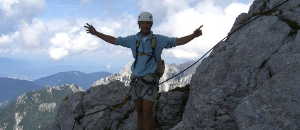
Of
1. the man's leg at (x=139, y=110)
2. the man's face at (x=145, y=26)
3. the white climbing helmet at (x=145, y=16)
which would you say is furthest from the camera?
the man's leg at (x=139, y=110)

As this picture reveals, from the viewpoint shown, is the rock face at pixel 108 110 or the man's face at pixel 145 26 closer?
the man's face at pixel 145 26

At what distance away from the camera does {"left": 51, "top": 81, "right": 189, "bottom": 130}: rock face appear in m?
20.4

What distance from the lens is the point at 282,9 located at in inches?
622

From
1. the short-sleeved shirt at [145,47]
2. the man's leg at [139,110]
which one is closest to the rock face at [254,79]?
the man's leg at [139,110]

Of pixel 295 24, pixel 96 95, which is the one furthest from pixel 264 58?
pixel 96 95

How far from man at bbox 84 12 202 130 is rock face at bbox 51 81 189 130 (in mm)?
5322

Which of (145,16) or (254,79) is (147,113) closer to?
(145,16)

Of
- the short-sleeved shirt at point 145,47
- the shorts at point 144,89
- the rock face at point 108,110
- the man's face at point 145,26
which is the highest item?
the man's face at point 145,26

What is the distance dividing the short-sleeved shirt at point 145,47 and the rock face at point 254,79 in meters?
2.91

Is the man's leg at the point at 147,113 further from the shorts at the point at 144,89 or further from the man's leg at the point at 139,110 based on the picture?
the man's leg at the point at 139,110

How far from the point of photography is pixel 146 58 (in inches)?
563

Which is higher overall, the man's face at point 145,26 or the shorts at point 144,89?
the man's face at point 145,26

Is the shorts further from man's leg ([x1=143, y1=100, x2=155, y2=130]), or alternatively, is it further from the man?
man's leg ([x1=143, y1=100, x2=155, y2=130])

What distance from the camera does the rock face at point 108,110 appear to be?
20422mm
